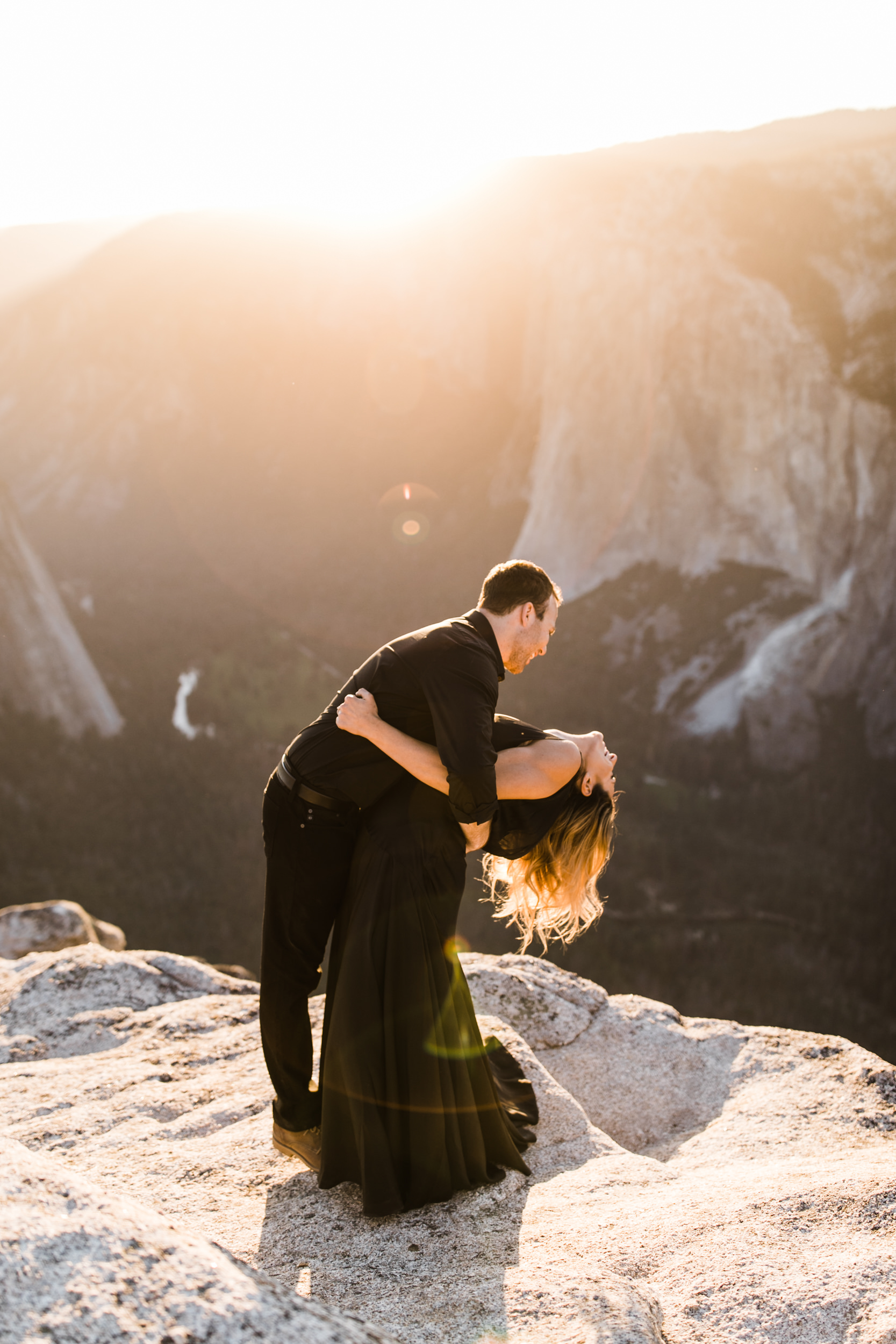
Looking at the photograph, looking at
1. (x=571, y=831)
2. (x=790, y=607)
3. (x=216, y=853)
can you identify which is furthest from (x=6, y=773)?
(x=790, y=607)

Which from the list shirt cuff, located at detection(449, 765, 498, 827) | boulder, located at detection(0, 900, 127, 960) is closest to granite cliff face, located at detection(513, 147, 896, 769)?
boulder, located at detection(0, 900, 127, 960)

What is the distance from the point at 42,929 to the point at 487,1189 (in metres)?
5.24

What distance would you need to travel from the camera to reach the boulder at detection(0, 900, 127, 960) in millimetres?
6762

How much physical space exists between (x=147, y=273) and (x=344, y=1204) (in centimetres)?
4689

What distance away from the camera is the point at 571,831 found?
3111 millimetres

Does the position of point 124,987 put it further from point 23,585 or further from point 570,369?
point 570,369

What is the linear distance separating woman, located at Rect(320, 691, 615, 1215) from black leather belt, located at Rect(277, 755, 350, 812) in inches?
4.8

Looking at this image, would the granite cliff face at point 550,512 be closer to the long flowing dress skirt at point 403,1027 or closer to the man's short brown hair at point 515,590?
the long flowing dress skirt at point 403,1027

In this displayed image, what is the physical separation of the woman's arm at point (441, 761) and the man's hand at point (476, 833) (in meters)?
0.15

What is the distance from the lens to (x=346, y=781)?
288 cm

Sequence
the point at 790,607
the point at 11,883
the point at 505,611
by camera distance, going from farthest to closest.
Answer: the point at 790,607 → the point at 11,883 → the point at 505,611

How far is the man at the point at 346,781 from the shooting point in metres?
2.64

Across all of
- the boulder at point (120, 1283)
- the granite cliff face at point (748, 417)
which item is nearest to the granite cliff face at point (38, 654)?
the granite cliff face at point (748, 417)

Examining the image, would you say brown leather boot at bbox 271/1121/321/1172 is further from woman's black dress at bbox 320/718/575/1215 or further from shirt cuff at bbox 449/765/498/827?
shirt cuff at bbox 449/765/498/827
